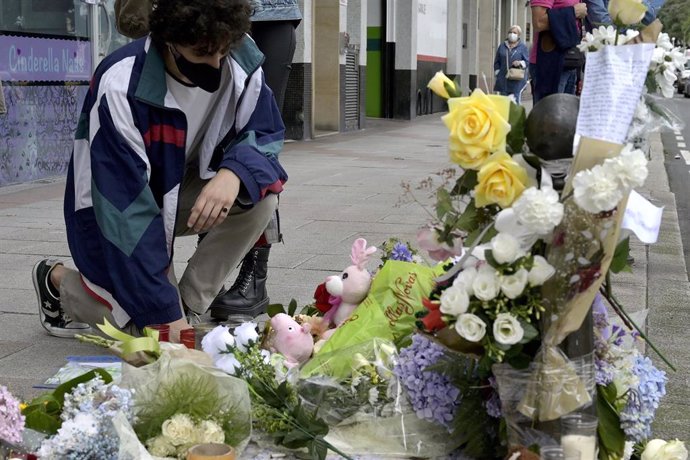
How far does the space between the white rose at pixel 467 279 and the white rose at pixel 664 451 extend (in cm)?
69

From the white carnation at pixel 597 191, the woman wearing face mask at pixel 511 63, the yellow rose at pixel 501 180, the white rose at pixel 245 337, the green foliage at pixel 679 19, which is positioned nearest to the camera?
the white carnation at pixel 597 191

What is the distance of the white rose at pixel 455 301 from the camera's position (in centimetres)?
227

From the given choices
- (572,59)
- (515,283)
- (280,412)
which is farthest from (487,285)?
(572,59)

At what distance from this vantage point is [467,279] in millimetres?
2297

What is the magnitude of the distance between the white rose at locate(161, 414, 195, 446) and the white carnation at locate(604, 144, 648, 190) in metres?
1.16

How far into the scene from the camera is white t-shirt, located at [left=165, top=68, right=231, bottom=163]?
Result: 3.54 metres

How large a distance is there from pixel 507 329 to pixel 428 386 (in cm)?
44

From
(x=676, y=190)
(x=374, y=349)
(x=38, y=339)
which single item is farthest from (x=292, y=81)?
(x=374, y=349)

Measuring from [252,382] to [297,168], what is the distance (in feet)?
27.2

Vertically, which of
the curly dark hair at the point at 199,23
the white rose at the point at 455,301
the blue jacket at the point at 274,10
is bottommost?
the white rose at the point at 455,301

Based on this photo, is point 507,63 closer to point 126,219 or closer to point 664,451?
point 126,219

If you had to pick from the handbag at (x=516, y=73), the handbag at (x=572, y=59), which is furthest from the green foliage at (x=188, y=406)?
the handbag at (x=516, y=73)

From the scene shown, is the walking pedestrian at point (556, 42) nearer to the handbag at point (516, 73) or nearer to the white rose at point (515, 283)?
the white rose at point (515, 283)

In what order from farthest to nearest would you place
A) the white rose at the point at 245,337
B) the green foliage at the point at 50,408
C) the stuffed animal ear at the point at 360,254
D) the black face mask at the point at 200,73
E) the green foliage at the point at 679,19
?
the green foliage at the point at 679,19 → the stuffed animal ear at the point at 360,254 → the black face mask at the point at 200,73 → the white rose at the point at 245,337 → the green foliage at the point at 50,408
